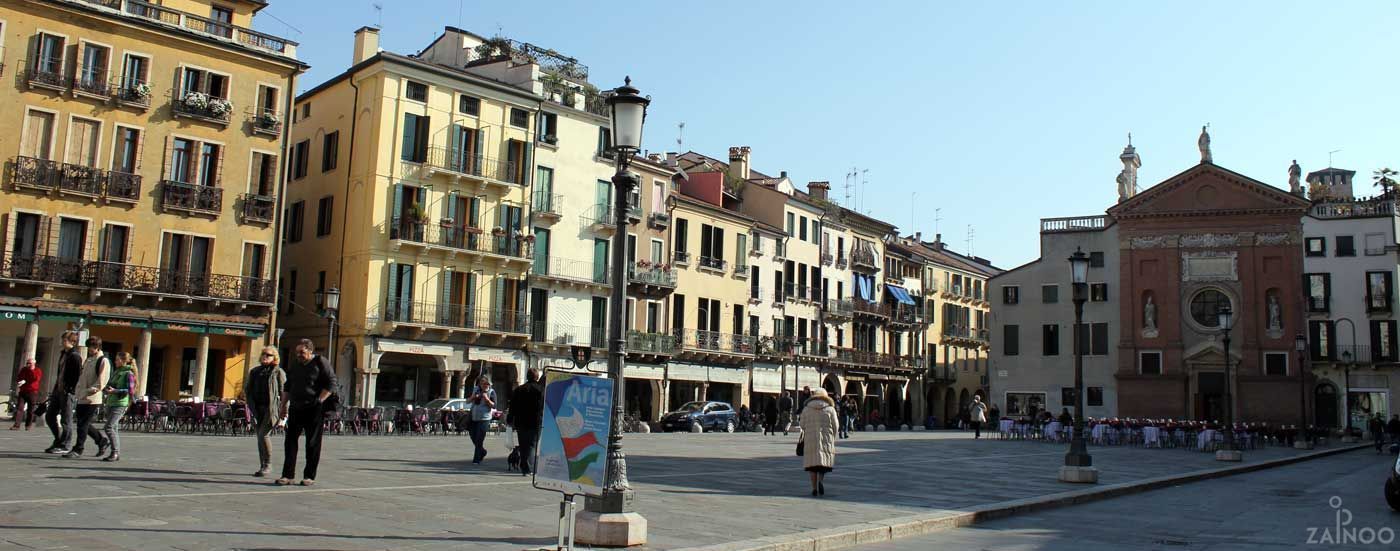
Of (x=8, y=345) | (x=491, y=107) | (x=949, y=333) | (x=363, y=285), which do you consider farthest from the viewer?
(x=949, y=333)

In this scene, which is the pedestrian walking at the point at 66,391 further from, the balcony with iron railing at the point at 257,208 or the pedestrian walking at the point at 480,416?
the balcony with iron railing at the point at 257,208

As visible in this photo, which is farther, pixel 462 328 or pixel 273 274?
pixel 462 328

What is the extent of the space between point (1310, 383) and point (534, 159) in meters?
43.9

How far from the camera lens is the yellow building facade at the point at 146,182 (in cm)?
3322

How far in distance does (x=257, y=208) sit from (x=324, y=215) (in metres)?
6.66

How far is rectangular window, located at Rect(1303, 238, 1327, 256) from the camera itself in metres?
66.3

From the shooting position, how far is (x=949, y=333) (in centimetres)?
8362

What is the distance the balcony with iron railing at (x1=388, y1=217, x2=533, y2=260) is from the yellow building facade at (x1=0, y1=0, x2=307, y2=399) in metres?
5.25

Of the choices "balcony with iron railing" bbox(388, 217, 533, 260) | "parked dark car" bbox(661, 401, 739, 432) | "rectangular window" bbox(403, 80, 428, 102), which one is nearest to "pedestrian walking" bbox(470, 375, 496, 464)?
"balcony with iron railing" bbox(388, 217, 533, 260)

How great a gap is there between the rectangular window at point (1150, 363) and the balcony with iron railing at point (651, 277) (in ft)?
90.2

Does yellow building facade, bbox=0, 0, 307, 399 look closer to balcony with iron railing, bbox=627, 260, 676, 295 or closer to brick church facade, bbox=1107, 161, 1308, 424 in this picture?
balcony with iron railing, bbox=627, 260, 676, 295

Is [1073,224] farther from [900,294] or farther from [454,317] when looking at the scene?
[454,317]

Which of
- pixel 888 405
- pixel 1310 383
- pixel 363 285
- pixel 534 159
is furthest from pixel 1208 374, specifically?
pixel 363 285

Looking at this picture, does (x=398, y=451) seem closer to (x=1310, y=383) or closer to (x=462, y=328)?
(x=462, y=328)
